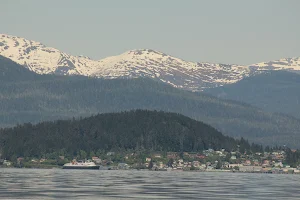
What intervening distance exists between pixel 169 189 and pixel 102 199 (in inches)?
1251

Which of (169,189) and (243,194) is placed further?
(169,189)

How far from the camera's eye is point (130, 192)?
502 ft

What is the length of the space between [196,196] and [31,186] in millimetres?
37206

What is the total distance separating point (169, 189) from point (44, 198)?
1425 inches

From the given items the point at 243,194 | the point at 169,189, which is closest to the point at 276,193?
the point at 243,194

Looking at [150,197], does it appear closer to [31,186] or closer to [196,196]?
[196,196]

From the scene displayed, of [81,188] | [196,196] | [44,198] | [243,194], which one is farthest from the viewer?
[81,188]

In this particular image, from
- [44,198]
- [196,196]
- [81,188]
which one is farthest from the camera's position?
[81,188]

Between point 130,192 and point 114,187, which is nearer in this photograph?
point 130,192

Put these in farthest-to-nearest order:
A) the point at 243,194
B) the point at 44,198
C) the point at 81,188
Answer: the point at 81,188 → the point at 243,194 → the point at 44,198

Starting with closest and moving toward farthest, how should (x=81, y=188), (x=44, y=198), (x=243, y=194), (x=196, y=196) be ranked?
(x=44, y=198) → (x=196, y=196) → (x=243, y=194) → (x=81, y=188)

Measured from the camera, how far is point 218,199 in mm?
138250

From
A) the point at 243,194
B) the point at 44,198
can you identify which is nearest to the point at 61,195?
the point at 44,198

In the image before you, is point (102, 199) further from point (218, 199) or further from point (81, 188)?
point (81, 188)
